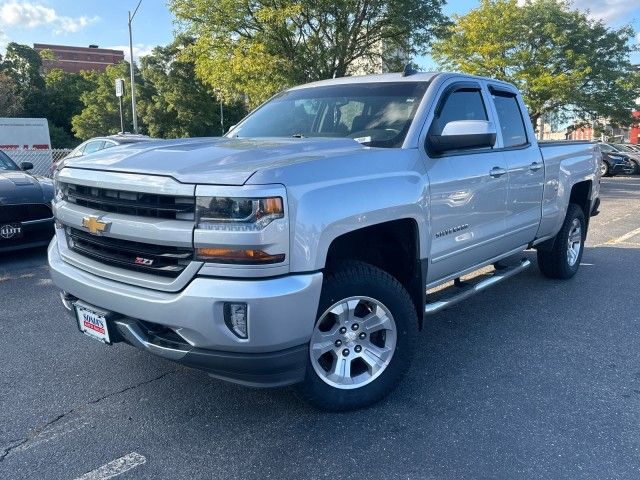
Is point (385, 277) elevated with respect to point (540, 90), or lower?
lower

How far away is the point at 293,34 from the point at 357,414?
52.6 ft

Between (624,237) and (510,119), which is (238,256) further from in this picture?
(624,237)

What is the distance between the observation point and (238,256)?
8.32 ft

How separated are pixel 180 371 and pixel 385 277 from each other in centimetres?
159

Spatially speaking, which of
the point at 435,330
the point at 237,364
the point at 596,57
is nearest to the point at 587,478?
the point at 237,364

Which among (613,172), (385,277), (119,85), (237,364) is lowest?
(613,172)

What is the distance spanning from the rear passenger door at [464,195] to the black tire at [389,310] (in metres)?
0.52

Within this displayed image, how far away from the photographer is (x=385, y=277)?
316cm

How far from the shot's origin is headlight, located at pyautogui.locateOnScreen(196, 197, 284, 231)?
253cm

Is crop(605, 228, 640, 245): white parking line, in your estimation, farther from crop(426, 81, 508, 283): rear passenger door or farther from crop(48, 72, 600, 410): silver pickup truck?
crop(48, 72, 600, 410): silver pickup truck

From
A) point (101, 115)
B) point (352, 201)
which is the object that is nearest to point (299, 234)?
point (352, 201)

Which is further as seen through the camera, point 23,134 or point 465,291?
point 23,134

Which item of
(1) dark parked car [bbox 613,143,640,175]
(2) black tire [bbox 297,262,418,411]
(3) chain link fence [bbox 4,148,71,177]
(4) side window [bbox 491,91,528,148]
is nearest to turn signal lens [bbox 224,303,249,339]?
(2) black tire [bbox 297,262,418,411]

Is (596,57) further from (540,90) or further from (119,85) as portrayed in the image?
(119,85)
